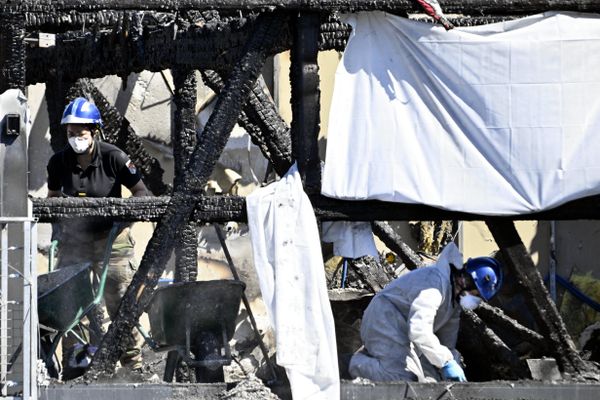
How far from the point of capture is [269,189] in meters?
8.02

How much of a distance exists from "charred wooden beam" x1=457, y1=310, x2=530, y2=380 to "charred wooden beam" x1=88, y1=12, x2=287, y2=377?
2.68 metres

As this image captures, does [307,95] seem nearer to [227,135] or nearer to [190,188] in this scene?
[227,135]

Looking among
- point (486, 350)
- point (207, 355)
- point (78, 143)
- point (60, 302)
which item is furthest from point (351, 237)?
point (78, 143)

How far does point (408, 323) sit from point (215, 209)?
1402mm

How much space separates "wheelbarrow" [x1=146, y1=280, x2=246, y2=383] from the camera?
8617 mm

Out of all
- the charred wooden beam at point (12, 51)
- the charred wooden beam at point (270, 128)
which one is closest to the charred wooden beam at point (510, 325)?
the charred wooden beam at point (270, 128)

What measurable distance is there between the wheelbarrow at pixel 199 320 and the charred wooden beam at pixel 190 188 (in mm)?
484

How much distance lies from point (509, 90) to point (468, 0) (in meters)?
0.57

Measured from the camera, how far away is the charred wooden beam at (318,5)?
7941mm

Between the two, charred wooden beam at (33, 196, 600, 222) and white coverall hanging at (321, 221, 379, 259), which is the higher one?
charred wooden beam at (33, 196, 600, 222)

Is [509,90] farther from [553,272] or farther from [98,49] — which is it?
[553,272]

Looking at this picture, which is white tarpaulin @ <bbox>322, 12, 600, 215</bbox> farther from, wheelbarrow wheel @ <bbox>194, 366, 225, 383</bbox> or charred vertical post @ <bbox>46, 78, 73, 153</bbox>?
charred vertical post @ <bbox>46, 78, 73, 153</bbox>

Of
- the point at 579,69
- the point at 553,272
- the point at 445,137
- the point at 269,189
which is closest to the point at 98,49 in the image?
the point at 269,189

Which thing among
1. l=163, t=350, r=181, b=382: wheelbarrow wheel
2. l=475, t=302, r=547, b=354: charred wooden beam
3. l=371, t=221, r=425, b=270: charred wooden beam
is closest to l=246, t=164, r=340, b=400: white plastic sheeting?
l=163, t=350, r=181, b=382: wheelbarrow wheel
